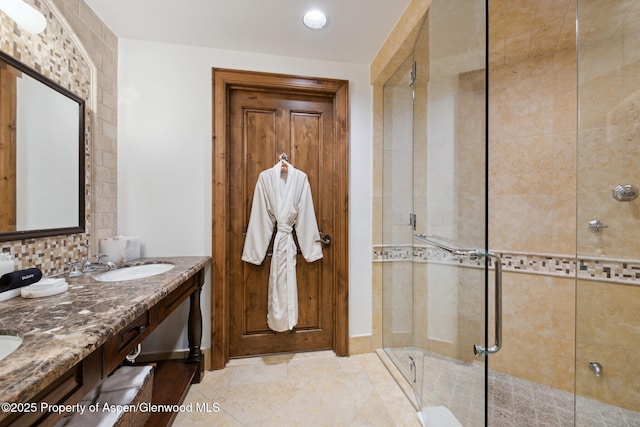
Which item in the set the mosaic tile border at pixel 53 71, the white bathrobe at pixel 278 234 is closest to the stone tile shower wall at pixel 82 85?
the mosaic tile border at pixel 53 71

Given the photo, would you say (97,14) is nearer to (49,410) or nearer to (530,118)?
(49,410)

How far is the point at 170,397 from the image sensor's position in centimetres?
150

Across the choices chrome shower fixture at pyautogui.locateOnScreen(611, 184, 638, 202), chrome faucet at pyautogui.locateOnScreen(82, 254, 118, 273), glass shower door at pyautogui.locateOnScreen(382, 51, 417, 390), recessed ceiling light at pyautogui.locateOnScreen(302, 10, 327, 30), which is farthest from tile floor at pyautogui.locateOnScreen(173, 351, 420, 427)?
recessed ceiling light at pyautogui.locateOnScreen(302, 10, 327, 30)

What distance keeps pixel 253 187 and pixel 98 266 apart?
1094mm

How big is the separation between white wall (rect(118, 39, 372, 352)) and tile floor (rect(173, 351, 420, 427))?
0.39m

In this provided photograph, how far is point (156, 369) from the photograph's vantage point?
1771 mm

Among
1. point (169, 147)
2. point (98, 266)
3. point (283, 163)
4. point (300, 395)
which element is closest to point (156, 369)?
point (98, 266)

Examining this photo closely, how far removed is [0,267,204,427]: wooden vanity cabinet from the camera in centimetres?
62

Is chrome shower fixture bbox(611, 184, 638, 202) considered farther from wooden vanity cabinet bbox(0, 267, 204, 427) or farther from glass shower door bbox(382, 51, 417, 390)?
wooden vanity cabinet bbox(0, 267, 204, 427)

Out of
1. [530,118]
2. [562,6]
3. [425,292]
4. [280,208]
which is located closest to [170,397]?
[280,208]

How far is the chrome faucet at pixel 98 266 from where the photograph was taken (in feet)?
4.62

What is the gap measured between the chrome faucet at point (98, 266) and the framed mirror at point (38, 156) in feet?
0.64

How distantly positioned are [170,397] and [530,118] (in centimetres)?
295

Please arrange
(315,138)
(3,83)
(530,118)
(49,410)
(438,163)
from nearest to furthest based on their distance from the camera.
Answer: (49,410) < (3,83) < (438,163) < (530,118) < (315,138)
